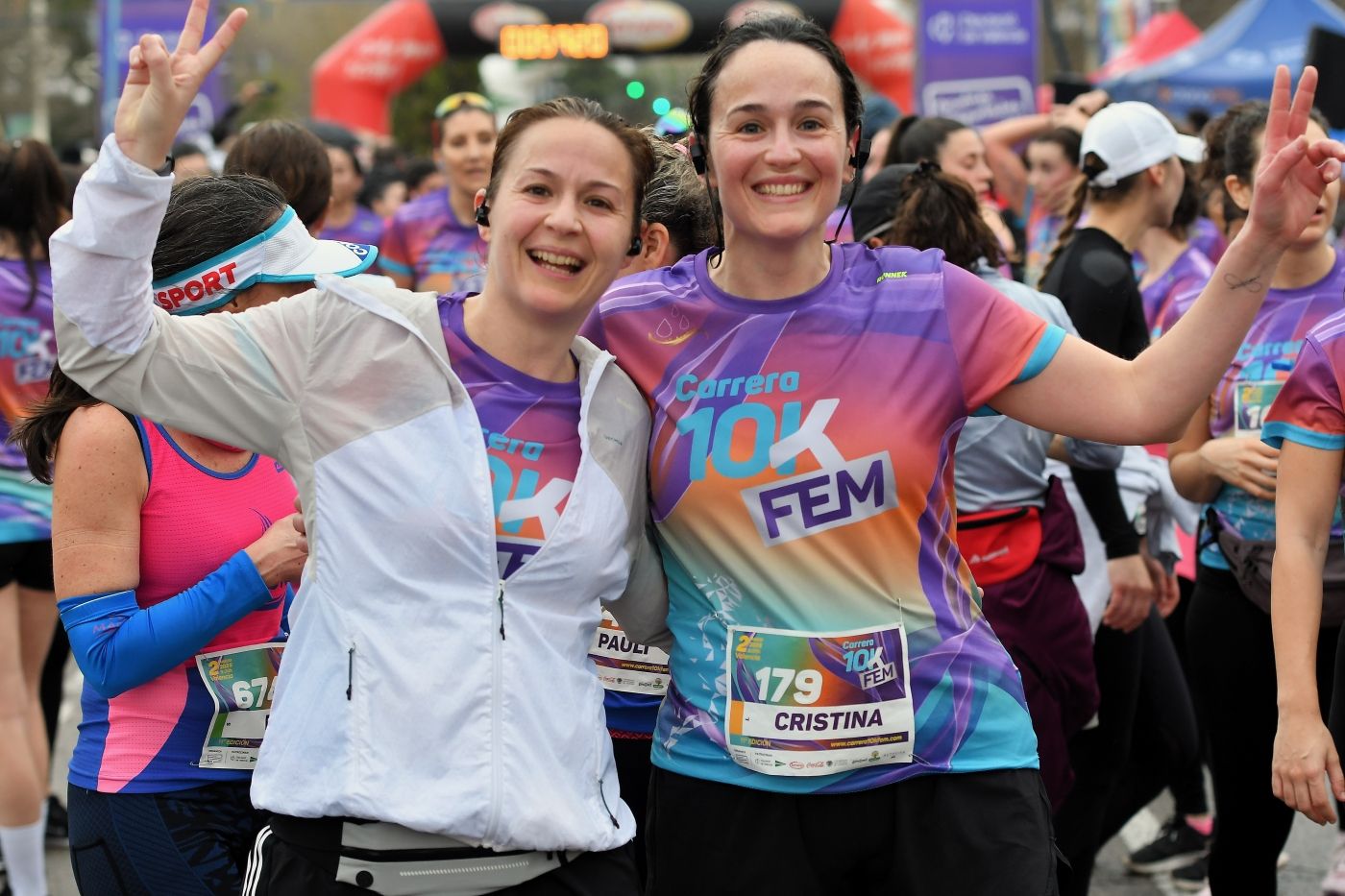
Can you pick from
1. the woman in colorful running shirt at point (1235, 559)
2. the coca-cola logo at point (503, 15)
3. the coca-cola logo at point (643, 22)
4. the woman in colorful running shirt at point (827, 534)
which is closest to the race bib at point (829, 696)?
the woman in colorful running shirt at point (827, 534)

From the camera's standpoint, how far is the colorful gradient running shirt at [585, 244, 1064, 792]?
275 centimetres

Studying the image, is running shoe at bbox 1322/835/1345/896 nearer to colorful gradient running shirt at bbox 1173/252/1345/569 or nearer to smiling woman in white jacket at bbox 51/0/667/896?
colorful gradient running shirt at bbox 1173/252/1345/569

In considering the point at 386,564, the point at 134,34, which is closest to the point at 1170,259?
the point at 386,564

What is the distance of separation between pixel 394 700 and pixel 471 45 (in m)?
20.7

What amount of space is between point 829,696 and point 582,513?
1.70ft

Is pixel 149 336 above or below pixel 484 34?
above

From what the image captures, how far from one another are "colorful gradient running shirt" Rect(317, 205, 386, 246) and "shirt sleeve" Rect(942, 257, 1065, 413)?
239 inches

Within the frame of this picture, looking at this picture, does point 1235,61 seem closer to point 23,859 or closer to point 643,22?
point 643,22

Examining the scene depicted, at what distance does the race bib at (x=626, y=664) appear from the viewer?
351 cm

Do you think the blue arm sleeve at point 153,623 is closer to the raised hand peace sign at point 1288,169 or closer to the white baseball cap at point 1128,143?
the raised hand peace sign at point 1288,169

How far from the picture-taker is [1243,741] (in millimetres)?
4316

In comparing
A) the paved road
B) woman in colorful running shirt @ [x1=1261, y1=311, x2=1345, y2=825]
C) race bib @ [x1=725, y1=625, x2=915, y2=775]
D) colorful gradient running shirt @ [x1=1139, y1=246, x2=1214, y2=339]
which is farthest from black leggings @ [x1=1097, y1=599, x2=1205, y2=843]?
race bib @ [x1=725, y1=625, x2=915, y2=775]

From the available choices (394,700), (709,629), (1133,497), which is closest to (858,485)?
(709,629)

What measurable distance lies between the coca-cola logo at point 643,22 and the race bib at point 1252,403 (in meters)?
17.7
